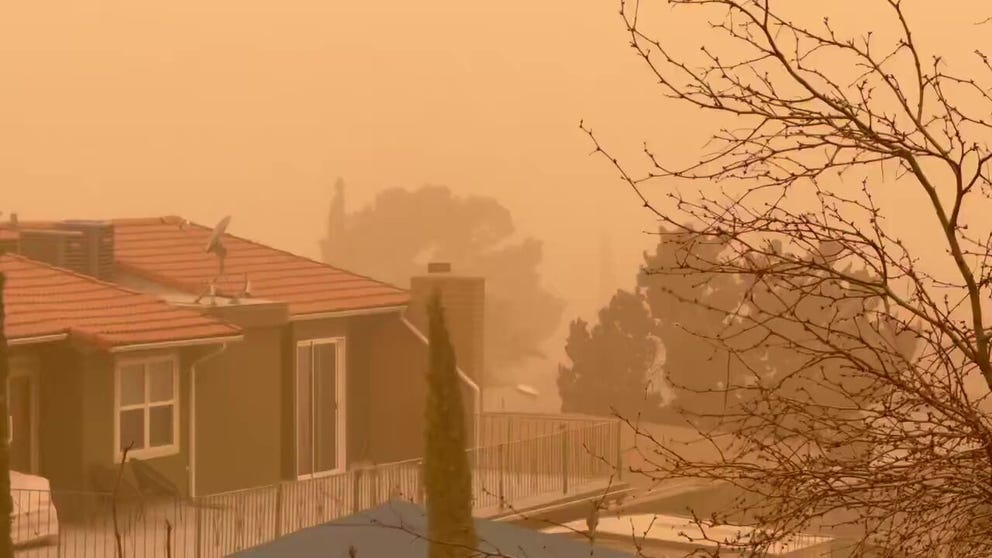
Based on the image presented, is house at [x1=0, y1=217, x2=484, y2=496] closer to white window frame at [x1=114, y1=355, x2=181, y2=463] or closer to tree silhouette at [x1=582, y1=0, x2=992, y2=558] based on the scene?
white window frame at [x1=114, y1=355, x2=181, y2=463]

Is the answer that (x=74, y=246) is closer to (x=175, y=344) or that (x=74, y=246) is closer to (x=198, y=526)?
(x=175, y=344)

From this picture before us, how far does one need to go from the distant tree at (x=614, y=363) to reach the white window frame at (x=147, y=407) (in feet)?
70.0

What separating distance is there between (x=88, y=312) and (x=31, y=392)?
54.4 inches

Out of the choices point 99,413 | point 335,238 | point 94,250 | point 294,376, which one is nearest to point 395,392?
A: point 294,376

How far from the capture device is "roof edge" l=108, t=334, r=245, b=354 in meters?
20.9

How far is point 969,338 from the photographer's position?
6539mm

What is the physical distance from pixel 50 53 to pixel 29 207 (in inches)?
369

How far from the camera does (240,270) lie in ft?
91.8

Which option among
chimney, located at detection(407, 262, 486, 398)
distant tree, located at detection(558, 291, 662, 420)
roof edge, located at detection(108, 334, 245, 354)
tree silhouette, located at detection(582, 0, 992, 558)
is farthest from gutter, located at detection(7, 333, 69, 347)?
distant tree, located at detection(558, 291, 662, 420)

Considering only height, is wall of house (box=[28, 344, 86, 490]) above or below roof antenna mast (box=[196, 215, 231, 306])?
below

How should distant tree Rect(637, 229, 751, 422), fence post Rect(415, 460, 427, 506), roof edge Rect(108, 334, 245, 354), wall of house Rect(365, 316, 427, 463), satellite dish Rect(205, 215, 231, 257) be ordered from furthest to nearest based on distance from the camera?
distant tree Rect(637, 229, 751, 422) → wall of house Rect(365, 316, 427, 463) → satellite dish Rect(205, 215, 231, 257) → fence post Rect(415, 460, 427, 506) → roof edge Rect(108, 334, 245, 354)

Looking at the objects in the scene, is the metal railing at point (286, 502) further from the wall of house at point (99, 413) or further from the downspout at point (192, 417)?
the downspout at point (192, 417)

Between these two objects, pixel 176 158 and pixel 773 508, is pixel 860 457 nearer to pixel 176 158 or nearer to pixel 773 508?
pixel 773 508

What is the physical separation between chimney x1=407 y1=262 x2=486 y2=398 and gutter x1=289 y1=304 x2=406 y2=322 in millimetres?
386
